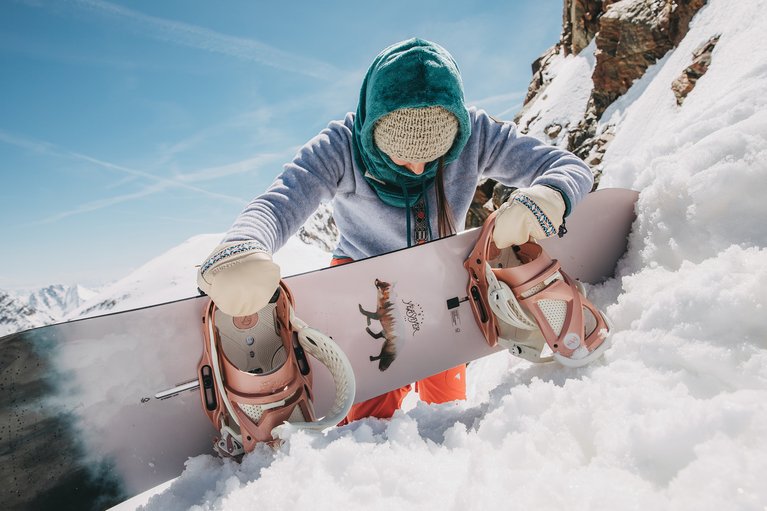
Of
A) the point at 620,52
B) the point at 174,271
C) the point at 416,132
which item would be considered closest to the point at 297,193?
the point at 416,132

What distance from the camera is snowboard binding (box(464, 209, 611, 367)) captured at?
132cm

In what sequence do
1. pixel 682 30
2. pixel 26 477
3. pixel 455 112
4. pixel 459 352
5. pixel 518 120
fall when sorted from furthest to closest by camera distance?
pixel 518 120, pixel 682 30, pixel 459 352, pixel 455 112, pixel 26 477

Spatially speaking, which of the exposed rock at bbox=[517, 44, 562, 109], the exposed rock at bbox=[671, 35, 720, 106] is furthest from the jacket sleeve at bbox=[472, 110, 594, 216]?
the exposed rock at bbox=[517, 44, 562, 109]

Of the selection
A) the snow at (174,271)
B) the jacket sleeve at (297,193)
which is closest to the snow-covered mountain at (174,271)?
the snow at (174,271)

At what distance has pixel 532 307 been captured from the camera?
1427 millimetres

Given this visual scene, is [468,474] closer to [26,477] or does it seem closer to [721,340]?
[721,340]

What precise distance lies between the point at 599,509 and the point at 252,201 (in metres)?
1.39

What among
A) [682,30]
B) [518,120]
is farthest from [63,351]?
[518,120]

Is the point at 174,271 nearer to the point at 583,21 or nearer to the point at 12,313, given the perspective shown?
the point at 583,21

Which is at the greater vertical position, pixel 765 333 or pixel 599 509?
pixel 765 333

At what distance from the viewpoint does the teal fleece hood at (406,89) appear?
1422 millimetres

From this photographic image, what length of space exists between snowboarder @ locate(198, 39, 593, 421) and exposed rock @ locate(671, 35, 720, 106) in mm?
9599

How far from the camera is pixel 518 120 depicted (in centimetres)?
2225

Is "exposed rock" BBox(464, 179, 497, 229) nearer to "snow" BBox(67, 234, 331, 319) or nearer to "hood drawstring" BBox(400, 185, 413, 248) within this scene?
"snow" BBox(67, 234, 331, 319)
